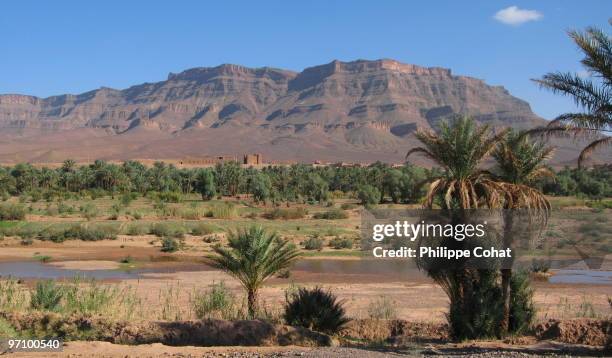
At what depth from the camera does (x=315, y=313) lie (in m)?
15.1

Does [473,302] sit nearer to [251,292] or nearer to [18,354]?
[251,292]

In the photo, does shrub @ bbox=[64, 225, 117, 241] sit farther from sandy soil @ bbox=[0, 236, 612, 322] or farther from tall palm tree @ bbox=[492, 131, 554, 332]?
tall palm tree @ bbox=[492, 131, 554, 332]

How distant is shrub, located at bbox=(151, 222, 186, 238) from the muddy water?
10.4 m

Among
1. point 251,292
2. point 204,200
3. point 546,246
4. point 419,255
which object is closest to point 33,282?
point 251,292

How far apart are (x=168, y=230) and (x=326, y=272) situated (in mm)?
16205

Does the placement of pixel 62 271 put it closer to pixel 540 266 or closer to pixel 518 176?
pixel 540 266

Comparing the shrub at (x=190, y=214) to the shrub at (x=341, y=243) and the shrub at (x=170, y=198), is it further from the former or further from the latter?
the shrub at (x=341, y=243)

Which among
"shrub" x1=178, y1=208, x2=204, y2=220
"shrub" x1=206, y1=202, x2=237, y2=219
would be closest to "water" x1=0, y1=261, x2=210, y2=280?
"shrub" x1=178, y1=208, x2=204, y2=220

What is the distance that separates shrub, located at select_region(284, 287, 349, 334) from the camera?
15062 millimetres

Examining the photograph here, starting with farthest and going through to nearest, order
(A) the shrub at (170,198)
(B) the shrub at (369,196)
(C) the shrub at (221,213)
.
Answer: (A) the shrub at (170,198) < (B) the shrub at (369,196) < (C) the shrub at (221,213)

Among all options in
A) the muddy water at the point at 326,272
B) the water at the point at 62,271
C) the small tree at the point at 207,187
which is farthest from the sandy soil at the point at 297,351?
the small tree at the point at 207,187

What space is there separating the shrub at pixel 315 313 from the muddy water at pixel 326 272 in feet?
40.2

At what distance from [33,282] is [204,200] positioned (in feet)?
149

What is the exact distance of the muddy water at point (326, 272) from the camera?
2773 centimetres
